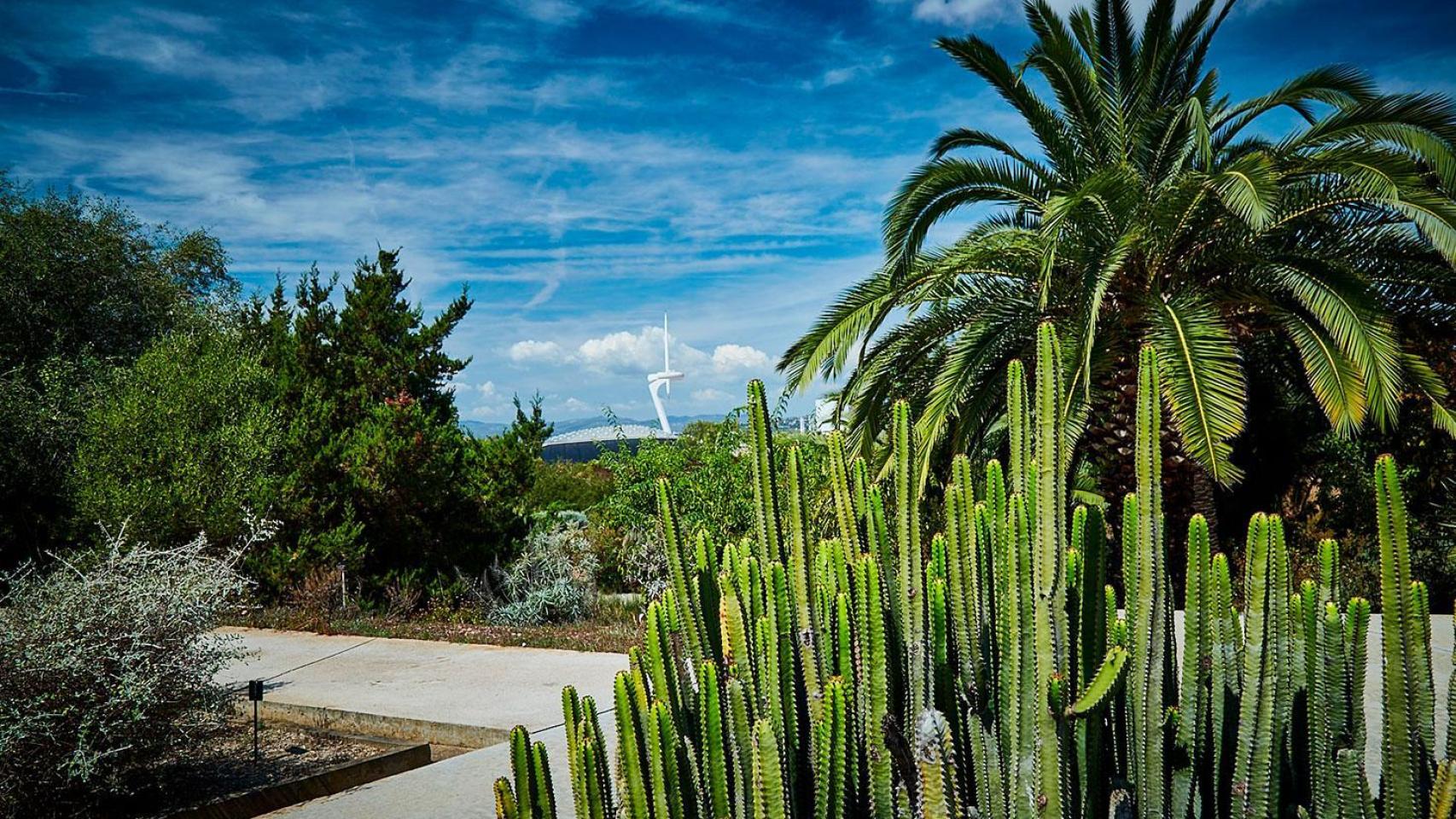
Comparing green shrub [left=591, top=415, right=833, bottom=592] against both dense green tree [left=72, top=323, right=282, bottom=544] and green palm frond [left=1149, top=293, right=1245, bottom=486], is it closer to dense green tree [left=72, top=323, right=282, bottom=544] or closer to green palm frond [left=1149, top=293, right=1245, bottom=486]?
green palm frond [left=1149, top=293, right=1245, bottom=486]

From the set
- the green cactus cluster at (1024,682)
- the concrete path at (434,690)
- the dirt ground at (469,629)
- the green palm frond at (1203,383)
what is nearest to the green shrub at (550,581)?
the dirt ground at (469,629)

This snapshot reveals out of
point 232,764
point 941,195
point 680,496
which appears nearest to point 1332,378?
point 941,195

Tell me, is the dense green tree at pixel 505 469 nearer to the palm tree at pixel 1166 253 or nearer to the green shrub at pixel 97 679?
the palm tree at pixel 1166 253

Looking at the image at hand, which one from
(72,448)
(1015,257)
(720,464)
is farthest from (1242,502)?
(72,448)

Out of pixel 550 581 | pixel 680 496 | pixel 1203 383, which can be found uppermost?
pixel 1203 383

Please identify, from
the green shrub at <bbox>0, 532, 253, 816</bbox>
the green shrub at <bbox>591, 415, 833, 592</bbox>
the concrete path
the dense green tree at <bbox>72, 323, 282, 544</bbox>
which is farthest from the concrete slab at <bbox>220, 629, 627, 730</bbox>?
the green shrub at <bbox>591, 415, 833, 592</bbox>

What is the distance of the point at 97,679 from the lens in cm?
390

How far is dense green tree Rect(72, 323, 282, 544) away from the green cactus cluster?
8.12 meters

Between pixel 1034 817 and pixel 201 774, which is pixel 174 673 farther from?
pixel 1034 817

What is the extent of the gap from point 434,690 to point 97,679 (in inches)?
91.4

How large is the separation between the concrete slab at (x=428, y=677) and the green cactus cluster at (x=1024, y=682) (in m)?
3.39

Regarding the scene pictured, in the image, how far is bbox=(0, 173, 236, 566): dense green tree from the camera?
10.9m

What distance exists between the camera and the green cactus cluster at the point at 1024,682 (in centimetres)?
160

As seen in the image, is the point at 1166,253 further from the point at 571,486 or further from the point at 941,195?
the point at 571,486
